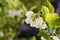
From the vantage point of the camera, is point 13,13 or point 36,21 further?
point 13,13

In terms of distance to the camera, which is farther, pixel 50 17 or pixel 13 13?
pixel 13 13

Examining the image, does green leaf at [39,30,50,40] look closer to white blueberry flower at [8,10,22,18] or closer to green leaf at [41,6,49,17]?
green leaf at [41,6,49,17]

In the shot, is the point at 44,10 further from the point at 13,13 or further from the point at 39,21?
the point at 13,13

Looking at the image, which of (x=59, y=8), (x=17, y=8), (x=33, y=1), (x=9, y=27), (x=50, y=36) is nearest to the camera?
(x=50, y=36)

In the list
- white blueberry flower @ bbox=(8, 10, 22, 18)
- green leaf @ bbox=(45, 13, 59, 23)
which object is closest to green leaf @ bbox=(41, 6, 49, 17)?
green leaf @ bbox=(45, 13, 59, 23)

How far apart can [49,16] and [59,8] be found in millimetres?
759

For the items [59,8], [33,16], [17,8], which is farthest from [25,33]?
[33,16]

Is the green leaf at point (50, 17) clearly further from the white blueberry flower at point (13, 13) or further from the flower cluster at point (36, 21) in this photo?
the white blueberry flower at point (13, 13)

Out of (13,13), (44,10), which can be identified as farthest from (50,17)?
(13,13)

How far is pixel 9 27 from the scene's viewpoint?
1020 millimetres

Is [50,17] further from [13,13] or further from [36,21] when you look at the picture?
[13,13]

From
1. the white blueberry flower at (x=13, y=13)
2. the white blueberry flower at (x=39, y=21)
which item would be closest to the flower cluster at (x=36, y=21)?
the white blueberry flower at (x=39, y=21)

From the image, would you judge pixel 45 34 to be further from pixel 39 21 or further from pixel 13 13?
pixel 13 13

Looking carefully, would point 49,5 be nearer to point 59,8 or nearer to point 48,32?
point 48,32
